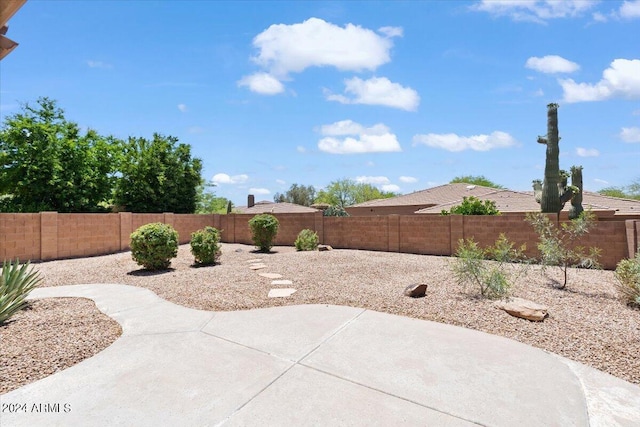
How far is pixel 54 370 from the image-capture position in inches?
135

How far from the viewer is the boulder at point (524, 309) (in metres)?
4.73

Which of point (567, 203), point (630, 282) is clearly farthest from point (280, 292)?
point (567, 203)

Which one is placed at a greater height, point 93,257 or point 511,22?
point 511,22

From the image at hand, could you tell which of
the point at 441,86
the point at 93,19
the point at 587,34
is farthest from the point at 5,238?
the point at 587,34

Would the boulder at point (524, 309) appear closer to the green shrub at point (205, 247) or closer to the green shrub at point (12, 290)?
the green shrub at point (12, 290)

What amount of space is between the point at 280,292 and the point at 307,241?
7.62m

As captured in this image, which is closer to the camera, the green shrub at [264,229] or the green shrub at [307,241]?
the green shrub at [264,229]

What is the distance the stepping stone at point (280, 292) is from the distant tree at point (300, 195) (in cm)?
5099

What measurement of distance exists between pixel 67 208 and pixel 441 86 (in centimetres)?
1865

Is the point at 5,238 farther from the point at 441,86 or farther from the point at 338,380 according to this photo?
the point at 441,86

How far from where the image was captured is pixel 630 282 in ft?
17.7

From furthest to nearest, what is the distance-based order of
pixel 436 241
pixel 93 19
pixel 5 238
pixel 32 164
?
pixel 32 164, pixel 436 241, pixel 5 238, pixel 93 19

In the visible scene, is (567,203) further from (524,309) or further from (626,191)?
(626,191)

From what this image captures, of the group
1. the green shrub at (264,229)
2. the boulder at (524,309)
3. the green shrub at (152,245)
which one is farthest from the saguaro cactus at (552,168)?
the green shrub at (152,245)
